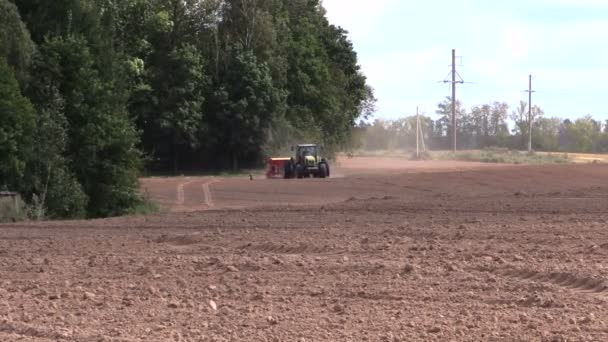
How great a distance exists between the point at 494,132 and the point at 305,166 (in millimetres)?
123566

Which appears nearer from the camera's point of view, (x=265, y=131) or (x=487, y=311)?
(x=487, y=311)

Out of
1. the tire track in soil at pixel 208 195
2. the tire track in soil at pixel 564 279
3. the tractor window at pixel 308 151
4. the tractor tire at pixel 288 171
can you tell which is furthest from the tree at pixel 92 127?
the tire track in soil at pixel 564 279

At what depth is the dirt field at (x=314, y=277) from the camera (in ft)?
32.6

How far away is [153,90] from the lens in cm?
6281

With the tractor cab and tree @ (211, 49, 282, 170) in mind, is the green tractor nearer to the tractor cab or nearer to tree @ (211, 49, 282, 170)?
the tractor cab

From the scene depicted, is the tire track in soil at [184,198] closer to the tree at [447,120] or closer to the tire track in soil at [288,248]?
the tire track in soil at [288,248]

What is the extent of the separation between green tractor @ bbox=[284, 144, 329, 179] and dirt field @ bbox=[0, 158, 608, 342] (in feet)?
88.6

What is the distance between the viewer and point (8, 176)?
3080cm

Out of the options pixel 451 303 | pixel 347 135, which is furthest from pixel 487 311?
pixel 347 135

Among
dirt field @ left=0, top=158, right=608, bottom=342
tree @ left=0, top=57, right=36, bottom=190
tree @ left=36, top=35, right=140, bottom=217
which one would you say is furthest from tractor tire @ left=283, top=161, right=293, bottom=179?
dirt field @ left=0, top=158, right=608, bottom=342

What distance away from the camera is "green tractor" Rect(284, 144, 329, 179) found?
53.2 meters

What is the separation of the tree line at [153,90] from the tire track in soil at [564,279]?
2029cm

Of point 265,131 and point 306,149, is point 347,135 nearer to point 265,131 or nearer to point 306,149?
point 265,131

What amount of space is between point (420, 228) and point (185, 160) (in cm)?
4961
